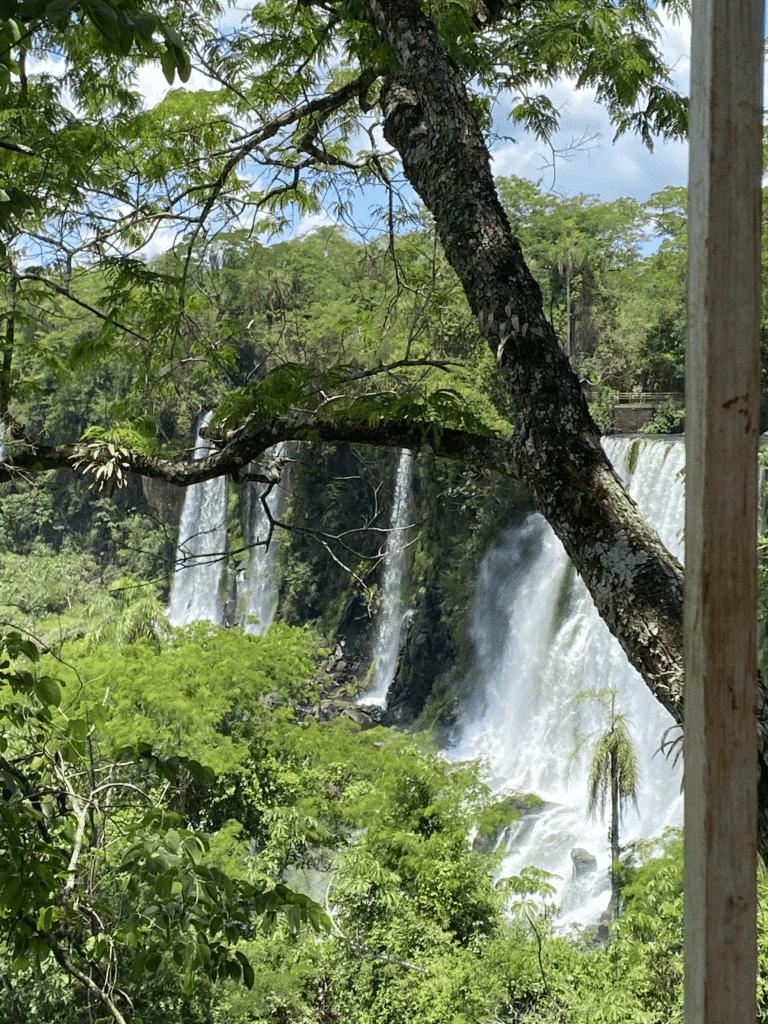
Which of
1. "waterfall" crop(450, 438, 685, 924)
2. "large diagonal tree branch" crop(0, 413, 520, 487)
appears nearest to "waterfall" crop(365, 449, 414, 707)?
"waterfall" crop(450, 438, 685, 924)

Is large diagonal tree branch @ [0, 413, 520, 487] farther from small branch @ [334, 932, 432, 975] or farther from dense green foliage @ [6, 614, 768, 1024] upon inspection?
small branch @ [334, 932, 432, 975]

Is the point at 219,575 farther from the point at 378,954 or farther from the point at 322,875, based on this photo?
the point at 378,954

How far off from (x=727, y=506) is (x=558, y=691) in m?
12.6

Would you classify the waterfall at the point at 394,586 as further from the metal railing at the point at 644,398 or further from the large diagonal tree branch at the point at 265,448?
the large diagonal tree branch at the point at 265,448

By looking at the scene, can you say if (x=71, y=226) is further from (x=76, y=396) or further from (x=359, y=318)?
(x=76, y=396)

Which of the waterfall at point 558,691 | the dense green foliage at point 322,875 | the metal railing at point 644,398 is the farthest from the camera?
the metal railing at point 644,398

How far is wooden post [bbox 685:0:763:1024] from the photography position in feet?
1.82

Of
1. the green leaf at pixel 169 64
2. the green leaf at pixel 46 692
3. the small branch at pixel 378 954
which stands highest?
the green leaf at pixel 169 64

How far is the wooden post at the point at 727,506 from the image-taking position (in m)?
0.55

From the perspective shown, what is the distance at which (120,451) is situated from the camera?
8.20ft

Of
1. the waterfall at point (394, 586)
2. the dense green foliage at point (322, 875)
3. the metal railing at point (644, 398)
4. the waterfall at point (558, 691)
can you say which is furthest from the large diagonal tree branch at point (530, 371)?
the waterfall at point (394, 586)

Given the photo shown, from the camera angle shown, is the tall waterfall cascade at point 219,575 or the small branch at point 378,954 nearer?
the small branch at point 378,954

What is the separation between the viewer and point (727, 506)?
0.56 metres

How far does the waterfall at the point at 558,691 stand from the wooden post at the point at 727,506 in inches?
345
